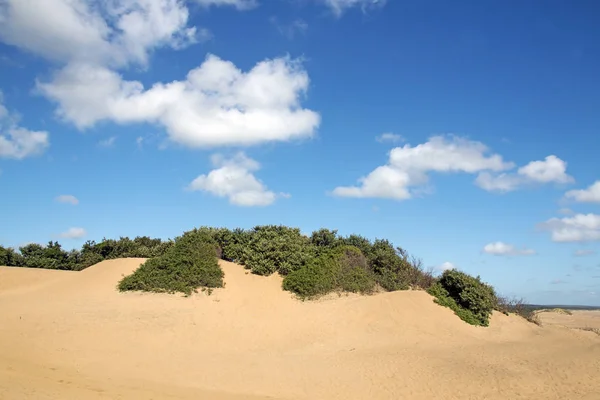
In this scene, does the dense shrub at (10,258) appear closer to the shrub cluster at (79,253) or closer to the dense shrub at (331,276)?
the shrub cluster at (79,253)

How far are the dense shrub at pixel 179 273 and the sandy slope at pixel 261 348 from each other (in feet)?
1.99

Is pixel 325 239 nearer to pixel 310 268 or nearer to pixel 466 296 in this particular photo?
pixel 310 268

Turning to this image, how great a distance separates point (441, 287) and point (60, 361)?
16366 mm

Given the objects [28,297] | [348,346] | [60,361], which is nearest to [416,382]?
[348,346]

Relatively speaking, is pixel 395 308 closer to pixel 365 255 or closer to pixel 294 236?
pixel 365 255

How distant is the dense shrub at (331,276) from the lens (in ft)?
64.0

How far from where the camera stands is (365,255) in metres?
23.0

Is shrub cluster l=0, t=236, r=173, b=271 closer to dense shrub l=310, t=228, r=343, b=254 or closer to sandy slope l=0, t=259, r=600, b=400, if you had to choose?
sandy slope l=0, t=259, r=600, b=400

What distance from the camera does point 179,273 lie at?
→ 19375 mm

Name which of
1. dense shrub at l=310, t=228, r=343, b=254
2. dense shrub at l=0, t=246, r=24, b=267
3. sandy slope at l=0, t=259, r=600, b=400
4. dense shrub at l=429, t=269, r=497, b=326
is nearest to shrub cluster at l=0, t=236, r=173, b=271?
dense shrub at l=0, t=246, r=24, b=267

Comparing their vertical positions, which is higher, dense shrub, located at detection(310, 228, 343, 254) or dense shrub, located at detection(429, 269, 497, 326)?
dense shrub, located at detection(310, 228, 343, 254)

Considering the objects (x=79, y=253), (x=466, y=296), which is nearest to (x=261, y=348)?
(x=466, y=296)

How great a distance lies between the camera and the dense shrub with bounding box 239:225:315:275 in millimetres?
21069

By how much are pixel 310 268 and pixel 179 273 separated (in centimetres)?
615
